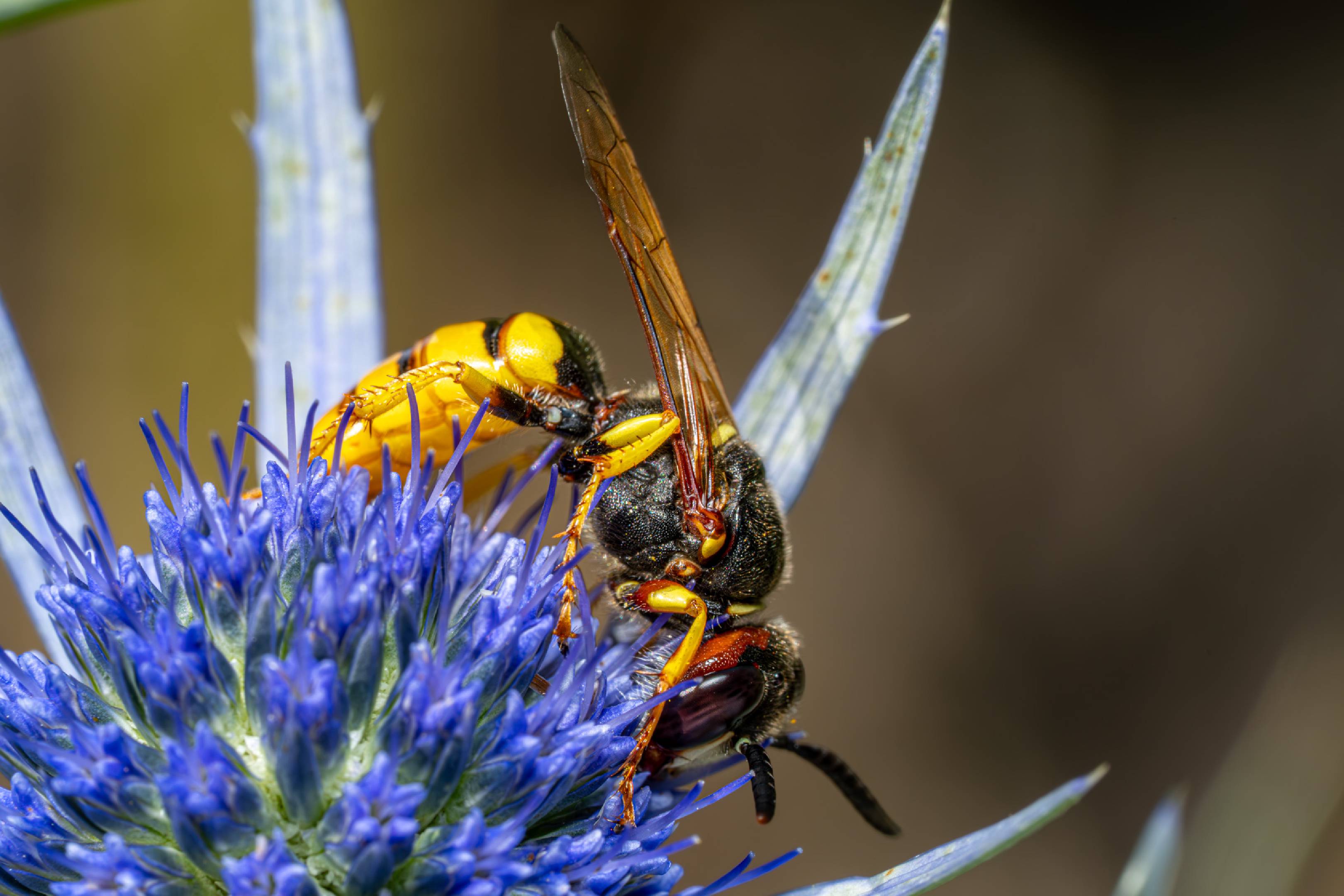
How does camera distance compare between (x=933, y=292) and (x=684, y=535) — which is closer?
(x=684, y=535)

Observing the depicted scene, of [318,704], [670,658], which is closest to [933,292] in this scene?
[670,658]

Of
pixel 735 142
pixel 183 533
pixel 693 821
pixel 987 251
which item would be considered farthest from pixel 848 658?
pixel 183 533

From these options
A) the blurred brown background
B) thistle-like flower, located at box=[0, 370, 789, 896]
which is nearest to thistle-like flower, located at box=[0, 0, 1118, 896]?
thistle-like flower, located at box=[0, 370, 789, 896]

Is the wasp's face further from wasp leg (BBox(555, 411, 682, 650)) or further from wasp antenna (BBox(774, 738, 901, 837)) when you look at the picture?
wasp antenna (BBox(774, 738, 901, 837))

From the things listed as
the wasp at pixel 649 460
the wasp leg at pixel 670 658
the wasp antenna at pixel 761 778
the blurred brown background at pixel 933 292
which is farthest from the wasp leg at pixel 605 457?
the blurred brown background at pixel 933 292

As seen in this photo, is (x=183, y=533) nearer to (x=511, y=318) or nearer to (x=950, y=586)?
(x=511, y=318)

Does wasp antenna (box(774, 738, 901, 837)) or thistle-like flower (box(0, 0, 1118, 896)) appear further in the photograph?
wasp antenna (box(774, 738, 901, 837))

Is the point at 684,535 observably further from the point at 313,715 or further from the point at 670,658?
the point at 313,715
